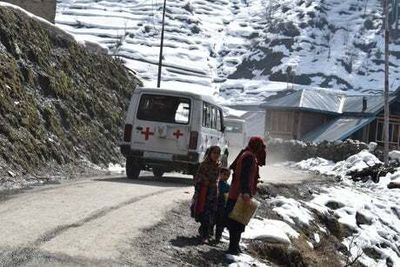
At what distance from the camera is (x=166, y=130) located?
15789 millimetres

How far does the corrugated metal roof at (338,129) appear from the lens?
46625 mm

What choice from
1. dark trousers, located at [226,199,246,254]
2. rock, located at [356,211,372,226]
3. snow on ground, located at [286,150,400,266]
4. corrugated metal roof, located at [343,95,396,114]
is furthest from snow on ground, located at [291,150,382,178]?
dark trousers, located at [226,199,246,254]

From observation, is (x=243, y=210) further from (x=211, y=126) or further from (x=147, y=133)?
(x=211, y=126)

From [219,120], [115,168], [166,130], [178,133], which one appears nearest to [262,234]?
[178,133]

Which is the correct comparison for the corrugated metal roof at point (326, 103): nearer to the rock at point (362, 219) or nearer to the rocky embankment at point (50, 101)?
the rocky embankment at point (50, 101)

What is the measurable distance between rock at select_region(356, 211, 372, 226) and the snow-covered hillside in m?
116

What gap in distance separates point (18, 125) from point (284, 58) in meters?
163

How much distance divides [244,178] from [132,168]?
27.5 ft

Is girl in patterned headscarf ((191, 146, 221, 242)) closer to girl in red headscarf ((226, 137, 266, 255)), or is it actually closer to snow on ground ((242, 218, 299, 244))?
girl in red headscarf ((226, 137, 266, 255))

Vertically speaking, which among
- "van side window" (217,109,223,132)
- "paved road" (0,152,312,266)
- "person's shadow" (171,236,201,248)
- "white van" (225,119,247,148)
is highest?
"van side window" (217,109,223,132)

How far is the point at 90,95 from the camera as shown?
2398cm

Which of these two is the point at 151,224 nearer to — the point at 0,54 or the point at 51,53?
the point at 0,54

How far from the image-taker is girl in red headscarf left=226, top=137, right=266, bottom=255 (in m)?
8.24

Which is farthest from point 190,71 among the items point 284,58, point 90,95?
point 90,95
